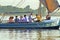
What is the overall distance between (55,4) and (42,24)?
481cm

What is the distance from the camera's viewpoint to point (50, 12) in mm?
30125

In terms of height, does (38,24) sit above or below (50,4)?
below

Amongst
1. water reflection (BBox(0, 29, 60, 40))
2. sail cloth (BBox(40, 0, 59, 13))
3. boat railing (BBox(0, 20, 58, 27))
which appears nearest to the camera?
water reflection (BBox(0, 29, 60, 40))

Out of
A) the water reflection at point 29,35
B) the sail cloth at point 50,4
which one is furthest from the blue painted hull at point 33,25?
the water reflection at point 29,35

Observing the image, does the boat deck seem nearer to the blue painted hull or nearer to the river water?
the blue painted hull

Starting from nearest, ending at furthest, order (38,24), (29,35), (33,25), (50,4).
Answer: (29,35) → (38,24) → (33,25) → (50,4)

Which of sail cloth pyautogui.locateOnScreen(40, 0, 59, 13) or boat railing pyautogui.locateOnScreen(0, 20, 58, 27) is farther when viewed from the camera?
sail cloth pyautogui.locateOnScreen(40, 0, 59, 13)

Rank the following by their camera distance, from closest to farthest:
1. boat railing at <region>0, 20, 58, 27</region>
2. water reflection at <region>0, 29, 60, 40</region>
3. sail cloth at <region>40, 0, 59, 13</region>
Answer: water reflection at <region>0, 29, 60, 40</region> < boat railing at <region>0, 20, 58, 27</region> < sail cloth at <region>40, 0, 59, 13</region>

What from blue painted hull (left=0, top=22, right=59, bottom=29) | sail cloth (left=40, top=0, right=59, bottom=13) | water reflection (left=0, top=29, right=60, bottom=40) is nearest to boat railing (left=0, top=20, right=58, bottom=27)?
blue painted hull (left=0, top=22, right=59, bottom=29)

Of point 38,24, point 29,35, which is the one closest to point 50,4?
point 38,24

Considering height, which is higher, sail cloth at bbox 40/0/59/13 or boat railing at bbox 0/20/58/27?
sail cloth at bbox 40/0/59/13

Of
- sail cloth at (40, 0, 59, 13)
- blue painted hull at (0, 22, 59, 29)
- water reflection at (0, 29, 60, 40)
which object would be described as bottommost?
water reflection at (0, 29, 60, 40)

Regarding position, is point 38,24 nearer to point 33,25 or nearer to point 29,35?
point 33,25

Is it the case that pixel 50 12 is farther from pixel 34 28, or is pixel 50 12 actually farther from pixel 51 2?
pixel 34 28
